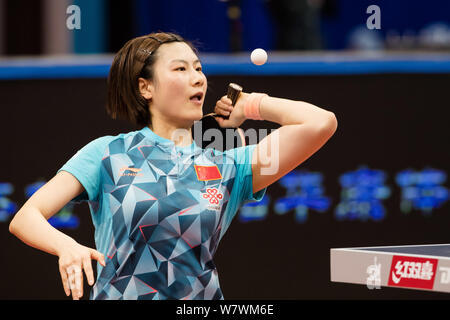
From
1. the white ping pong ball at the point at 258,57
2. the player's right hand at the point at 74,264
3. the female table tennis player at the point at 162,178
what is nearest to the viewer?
the player's right hand at the point at 74,264

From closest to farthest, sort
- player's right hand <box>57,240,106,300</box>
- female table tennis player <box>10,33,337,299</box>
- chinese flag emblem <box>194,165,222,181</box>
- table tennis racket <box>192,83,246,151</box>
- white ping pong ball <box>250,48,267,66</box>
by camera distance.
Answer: player's right hand <box>57,240,106,300</box> < female table tennis player <box>10,33,337,299</box> < chinese flag emblem <box>194,165,222,181</box> < white ping pong ball <box>250,48,267,66</box> < table tennis racket <box>192,83,246,151</box>

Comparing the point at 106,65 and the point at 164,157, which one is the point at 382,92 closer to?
the point at 106,65

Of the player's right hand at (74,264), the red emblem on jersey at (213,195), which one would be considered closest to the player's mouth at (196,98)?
the red emblem on jersey at (213,195)

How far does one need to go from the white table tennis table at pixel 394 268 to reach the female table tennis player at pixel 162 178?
0.45m

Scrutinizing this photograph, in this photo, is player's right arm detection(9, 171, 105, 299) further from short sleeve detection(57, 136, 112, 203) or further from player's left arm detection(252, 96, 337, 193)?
player's left arm detection(252, 96, 337, 193)

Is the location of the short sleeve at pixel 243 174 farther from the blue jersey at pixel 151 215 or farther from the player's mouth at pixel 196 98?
the player's mouth at pixel 196 98

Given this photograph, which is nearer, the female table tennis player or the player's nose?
the female table tennis player

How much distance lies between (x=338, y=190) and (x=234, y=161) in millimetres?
1818

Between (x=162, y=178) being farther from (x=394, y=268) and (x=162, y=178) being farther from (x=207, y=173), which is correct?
(x=394, y=268)

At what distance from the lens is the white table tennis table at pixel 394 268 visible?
6.65 ft

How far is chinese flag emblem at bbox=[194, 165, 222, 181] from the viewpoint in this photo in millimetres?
2400

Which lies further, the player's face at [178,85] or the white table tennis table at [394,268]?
the player's face at [178,85]

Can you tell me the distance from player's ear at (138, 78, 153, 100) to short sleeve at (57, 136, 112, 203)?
0.26m

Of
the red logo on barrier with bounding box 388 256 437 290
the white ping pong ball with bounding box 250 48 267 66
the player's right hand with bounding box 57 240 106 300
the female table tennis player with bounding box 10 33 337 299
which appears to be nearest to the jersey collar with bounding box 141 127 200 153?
the female table tennis player with bounding box 10 33 337 299
